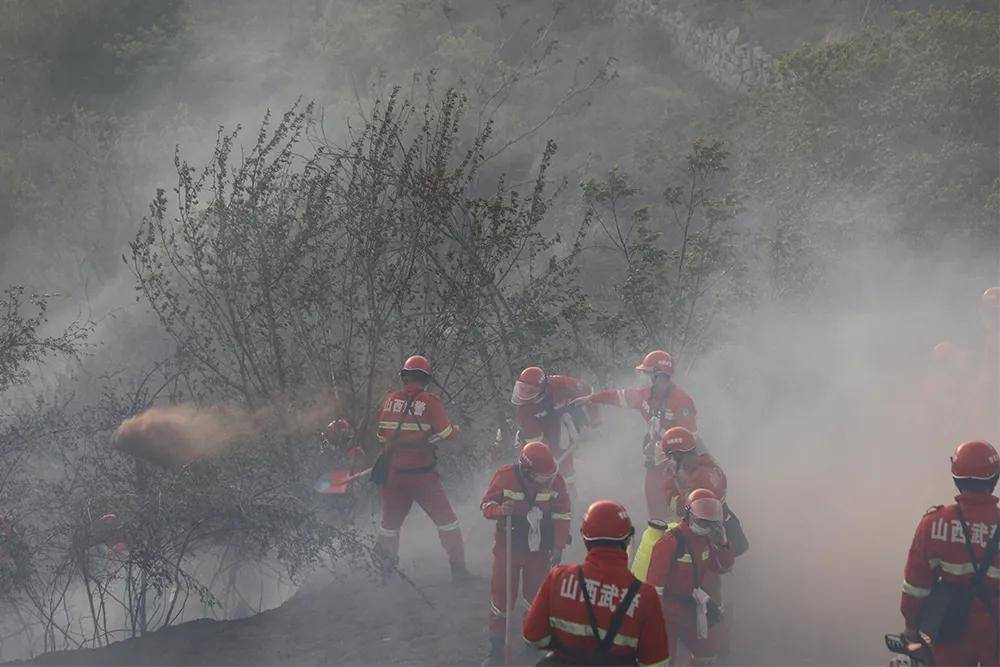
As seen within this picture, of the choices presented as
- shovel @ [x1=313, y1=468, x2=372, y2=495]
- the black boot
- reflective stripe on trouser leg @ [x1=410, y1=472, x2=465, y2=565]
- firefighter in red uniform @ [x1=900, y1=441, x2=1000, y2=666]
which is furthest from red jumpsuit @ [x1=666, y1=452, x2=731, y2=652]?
shovel @ [x1=313, y1=468, x2=372, y2=495]

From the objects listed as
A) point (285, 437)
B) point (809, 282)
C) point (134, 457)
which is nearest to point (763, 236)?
point (809, 282)

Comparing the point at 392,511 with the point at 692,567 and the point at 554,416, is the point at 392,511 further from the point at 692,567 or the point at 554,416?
the point at 692,567

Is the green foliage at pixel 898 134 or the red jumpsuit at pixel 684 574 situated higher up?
the green foliage at pixel 898 134

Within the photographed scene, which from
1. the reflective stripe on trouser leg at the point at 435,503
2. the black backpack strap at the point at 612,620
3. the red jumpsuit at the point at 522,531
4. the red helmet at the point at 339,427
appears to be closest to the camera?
the black backpack strap at the point at 612,620

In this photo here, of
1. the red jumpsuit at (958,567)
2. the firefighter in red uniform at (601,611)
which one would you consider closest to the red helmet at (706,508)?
the red jumpsuit at (958,567)

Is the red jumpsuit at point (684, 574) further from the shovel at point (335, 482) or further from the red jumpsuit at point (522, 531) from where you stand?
the shovel at point (335, 482)

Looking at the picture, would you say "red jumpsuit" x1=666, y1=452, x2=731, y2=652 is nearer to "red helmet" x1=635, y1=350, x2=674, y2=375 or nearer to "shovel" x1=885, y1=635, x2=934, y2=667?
"shovel" x1=885, y1=635, x2=934, y2=667

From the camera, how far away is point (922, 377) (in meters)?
17.0

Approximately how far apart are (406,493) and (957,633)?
18.5 feet

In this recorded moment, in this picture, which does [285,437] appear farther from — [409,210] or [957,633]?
[957,633]

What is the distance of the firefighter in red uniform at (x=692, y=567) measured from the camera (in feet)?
23.7

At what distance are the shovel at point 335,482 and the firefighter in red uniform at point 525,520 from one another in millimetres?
3204

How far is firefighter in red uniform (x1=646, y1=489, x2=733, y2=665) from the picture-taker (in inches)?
285

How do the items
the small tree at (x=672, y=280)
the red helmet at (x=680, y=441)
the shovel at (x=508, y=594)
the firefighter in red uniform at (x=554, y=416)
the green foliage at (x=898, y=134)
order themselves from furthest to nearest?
1. the green foliage at (x=898, y=134)
2. the small tree at (x=672, y=280)
3. the firefighter in red uniform at (x=554, y=416)
4. the red helmet at (x=680, y=441)
5. the shovel at (x=508, y=594)
